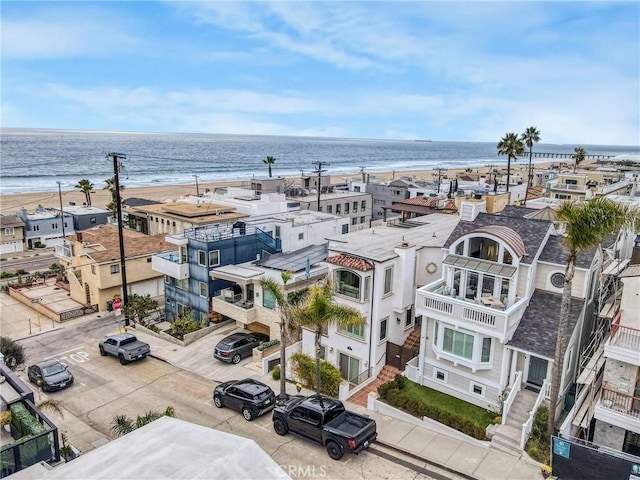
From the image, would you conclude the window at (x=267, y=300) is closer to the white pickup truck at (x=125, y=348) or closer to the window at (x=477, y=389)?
the white pickup truck at (x=125, y=348)

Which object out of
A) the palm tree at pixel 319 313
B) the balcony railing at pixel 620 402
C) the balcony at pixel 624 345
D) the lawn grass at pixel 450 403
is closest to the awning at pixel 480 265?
the balcony at pixel 624 345

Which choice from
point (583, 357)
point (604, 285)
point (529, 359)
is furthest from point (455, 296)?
point (604, 285)

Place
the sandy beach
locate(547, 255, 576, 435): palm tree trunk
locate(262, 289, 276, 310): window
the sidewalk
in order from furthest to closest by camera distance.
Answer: the sandy beach, locate(262, 289, 276, 310): window, the sidewalk, locate(547, 255, 576, 435): palm tree trunk

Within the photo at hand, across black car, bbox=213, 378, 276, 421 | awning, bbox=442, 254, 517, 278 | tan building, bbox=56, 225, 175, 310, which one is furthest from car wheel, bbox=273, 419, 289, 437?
tan building, bbox=56, 225, 175, 310

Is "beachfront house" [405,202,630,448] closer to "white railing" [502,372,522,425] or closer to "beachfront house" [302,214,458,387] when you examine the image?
"white railing" [502,372,522,425]

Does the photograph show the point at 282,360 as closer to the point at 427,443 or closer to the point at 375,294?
the point at 375,294

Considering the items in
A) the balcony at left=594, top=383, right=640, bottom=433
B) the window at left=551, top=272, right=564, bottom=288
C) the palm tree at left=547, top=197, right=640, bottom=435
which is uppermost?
the palm tree at left=547, top=197, right=640, bottom=435
